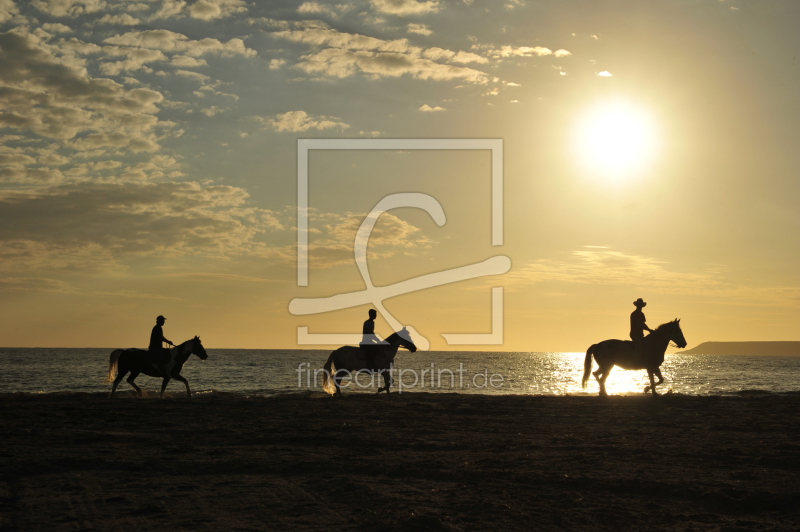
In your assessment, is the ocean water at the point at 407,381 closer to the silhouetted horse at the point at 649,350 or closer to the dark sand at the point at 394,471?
the silhouetted horse at the point at 649,350

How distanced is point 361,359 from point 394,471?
10432 mm

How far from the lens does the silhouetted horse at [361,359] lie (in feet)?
59.5

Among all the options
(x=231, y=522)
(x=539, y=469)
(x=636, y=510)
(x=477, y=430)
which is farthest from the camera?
(x=477, y=430)

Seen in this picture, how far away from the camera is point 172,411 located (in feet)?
45.5

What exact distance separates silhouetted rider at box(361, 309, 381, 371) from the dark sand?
14.2 ft

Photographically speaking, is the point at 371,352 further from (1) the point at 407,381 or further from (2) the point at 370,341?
(1) the point at 407,381

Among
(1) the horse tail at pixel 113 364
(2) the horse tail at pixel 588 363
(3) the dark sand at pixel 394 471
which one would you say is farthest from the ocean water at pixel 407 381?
(3) the dark sand at pixel 394 471

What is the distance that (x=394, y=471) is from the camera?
7.91m

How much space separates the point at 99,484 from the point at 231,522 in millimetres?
2328

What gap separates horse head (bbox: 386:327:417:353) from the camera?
18.2m

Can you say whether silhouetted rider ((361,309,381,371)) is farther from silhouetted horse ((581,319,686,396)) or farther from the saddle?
silhouetted horse ((581,319,686,396))

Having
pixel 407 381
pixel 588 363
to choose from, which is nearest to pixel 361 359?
pixel 588 363

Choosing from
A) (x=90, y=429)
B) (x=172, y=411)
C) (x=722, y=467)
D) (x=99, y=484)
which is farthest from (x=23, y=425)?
(x=722, y=467)

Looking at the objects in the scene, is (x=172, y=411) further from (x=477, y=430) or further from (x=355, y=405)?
(x=477, y=430)
